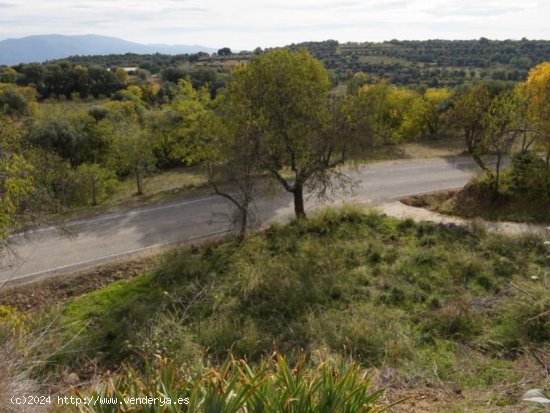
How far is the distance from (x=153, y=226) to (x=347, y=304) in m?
9.59

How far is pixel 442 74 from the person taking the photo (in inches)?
3189

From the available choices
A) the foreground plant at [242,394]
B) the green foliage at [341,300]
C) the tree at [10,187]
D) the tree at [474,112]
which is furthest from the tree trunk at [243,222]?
the foreground plant at [242,394]

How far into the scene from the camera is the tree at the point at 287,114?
14.6 m

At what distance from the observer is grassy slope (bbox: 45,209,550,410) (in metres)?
7.46

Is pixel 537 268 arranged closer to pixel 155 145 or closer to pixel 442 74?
pixel 155 145

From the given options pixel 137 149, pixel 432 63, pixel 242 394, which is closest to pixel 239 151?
pixel 137 149

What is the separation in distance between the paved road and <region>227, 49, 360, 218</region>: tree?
309cm

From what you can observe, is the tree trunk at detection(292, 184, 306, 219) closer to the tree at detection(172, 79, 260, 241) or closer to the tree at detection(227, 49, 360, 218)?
the tree at detection(227, 49, 360, 218)

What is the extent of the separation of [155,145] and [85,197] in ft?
13.5

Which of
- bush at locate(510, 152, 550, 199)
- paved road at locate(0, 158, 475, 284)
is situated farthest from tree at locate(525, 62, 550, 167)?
paved road at locate(0, 158, 475, 284)

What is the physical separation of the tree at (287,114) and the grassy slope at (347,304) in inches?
82.8

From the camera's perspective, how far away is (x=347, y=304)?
1047 centimetres

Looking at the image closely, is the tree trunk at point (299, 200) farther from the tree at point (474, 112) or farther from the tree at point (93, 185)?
the tree at point (93, 185)

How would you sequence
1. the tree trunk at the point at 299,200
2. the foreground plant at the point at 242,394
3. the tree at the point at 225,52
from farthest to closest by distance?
the tree at the point at 225,52, the tree trunk at the point at 299,200, the foreground plant at the point at 242,394
